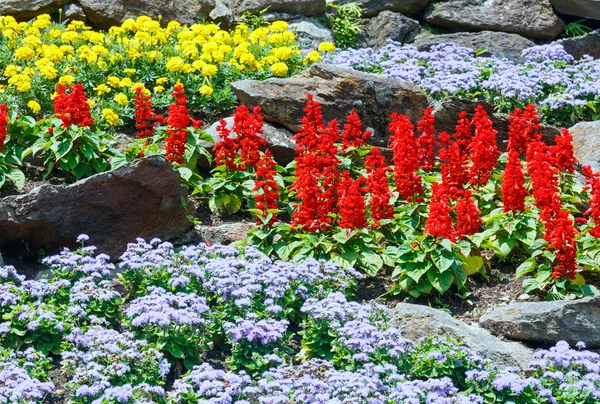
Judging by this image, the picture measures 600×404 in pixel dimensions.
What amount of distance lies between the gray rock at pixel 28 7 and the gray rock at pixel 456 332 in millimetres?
8856

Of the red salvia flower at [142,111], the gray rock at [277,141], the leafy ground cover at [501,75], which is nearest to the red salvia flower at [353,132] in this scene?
the gray rock at [277,141]

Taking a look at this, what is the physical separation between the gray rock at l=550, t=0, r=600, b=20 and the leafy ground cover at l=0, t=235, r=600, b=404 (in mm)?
9989

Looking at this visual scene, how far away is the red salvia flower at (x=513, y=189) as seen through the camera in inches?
314

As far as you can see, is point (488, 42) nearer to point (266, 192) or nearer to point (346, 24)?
point (346, 24)

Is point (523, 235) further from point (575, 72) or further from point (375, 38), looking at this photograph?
point (375, 38)

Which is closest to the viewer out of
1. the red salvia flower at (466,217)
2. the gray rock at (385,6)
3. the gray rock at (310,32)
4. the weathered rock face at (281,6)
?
the red salvia flower at (466,217)

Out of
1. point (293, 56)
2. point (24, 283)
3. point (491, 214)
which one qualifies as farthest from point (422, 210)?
point (293, 56)

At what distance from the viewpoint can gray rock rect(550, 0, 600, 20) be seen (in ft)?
51.0

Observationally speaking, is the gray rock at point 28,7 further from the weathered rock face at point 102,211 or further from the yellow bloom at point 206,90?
the weathered rock face at point 102,211

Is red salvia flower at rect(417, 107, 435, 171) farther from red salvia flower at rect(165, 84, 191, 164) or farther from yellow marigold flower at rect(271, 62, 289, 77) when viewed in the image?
yellow marigold flower at rect(271, 62, 289, 77)

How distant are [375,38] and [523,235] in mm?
7949

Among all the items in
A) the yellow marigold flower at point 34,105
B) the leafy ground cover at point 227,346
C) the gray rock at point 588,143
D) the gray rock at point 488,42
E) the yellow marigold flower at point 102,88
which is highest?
the yellow marigold flower at point 34,105

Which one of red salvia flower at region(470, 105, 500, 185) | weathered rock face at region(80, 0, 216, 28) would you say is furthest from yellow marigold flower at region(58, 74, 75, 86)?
red salvia flower at region(470, 105, 500, 185)

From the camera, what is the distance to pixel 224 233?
27.9ft
